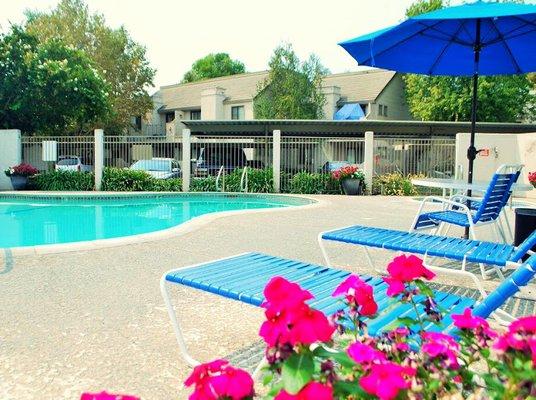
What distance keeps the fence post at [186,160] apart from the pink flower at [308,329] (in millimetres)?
16380

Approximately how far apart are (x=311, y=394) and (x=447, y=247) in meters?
2.98

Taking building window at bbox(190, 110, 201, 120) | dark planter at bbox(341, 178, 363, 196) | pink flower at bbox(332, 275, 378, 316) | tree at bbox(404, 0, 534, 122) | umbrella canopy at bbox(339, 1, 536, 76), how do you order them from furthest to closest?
building window at bbox(190, 110, 201, 120)
tree at bbox(404, 0, 534, 122)
dark planter at bbox(341, 178, 363, 196)
umbrella canopy at bbox(339, 1, 536, 76)
pink flower at bbox(332, 275, 378, 316)

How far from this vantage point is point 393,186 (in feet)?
52.2

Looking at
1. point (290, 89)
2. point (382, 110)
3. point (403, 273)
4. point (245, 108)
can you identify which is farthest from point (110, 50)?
point (403, 273)

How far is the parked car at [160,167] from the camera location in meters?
18.3

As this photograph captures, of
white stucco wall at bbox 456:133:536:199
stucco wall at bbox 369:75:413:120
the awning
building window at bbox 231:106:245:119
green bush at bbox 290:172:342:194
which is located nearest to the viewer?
white stucco wall at bbox 456:133:536:199

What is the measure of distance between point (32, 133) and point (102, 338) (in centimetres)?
2236

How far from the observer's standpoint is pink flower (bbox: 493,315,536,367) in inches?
44.2

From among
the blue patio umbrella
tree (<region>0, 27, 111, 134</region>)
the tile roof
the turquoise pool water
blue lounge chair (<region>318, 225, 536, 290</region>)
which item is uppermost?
the tile roof

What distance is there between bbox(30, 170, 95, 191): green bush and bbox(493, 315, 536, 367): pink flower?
58.2 feet

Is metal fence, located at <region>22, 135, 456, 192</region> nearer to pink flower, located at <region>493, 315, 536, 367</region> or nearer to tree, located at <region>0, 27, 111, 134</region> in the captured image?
tree, located at <region>0, 27, 111, 134</region>

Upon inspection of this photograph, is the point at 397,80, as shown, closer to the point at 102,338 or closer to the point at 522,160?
the point at 522,160

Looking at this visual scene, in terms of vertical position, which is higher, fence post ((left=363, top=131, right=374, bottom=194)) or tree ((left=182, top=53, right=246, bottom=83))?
tree ((left=182, top=53, right=246, bottom=83))

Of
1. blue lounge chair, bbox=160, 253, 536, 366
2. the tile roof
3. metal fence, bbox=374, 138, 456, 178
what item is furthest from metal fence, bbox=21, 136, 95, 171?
blue lounge chair, bbox=160, 253, 536, 366
